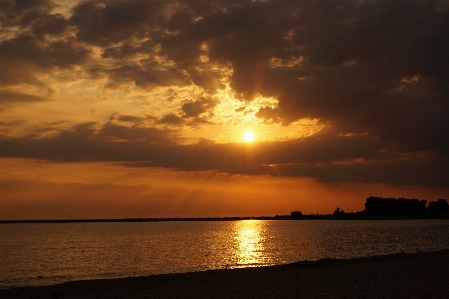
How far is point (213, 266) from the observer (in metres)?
56.0

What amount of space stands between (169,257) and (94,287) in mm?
35509

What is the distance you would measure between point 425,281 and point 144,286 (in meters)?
19.4

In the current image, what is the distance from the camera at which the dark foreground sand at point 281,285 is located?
25.5m

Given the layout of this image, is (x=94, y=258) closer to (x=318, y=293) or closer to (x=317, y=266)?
(x=317, y=266)

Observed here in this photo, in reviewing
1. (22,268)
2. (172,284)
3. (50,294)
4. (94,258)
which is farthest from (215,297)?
(94,258)

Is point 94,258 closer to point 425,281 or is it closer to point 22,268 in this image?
point 22,268

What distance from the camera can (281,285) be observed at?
29812 mm

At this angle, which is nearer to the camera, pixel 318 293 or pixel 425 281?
pixel 318 293

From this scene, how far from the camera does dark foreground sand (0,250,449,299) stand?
2548 centimetres

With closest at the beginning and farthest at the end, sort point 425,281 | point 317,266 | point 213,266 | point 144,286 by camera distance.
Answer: point 425,281, point 144,286, point 317,266, point 213,266

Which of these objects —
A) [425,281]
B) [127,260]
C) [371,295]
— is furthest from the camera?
[127,260]

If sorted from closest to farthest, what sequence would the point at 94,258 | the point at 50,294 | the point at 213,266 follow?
the point at 50,294 → the point at 213,266 → the point at 94,258

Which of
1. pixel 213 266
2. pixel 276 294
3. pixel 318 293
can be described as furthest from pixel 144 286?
pixel 213 266

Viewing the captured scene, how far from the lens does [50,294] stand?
97.8 ft
